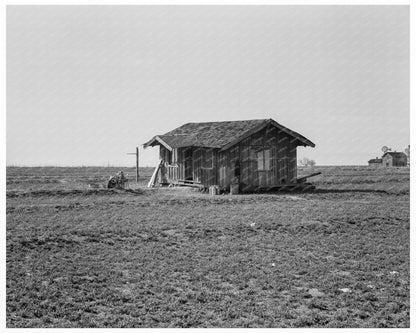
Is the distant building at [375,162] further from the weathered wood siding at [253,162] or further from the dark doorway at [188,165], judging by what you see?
the dark doorway at [188,165]

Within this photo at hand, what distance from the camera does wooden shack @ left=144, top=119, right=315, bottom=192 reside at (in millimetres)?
29141

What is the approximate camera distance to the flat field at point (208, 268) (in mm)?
7590

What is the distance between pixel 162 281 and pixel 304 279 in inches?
136

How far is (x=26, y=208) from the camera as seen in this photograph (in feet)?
66.8

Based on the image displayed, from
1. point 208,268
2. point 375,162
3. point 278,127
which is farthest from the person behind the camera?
point 375,162

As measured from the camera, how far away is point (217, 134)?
3155cm

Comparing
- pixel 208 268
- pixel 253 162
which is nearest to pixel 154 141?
pixel 253 162

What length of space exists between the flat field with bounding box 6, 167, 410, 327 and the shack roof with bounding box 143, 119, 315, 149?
1033 cm

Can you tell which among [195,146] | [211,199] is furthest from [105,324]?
[195,146]

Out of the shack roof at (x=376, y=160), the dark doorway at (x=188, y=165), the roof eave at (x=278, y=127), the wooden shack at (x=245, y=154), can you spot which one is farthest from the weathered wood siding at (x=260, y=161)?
the shack roof at (x=376, y=160)

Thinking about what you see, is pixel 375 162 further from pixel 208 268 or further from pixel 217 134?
pixel 208 268

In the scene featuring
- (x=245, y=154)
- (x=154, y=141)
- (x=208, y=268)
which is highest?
(x=154, y=141)

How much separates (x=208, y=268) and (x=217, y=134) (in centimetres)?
2180

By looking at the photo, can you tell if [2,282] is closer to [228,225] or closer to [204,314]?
[204,314]
